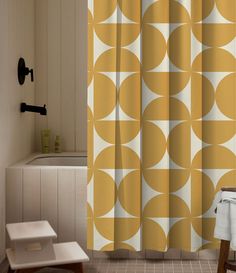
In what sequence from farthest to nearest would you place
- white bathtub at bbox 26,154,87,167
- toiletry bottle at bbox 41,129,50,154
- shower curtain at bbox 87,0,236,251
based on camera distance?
toiletry bottle at bbox 41,129,50,154, white bathtub at bbox 26,154,87,167, shower curtain at bbox 87,0,236,251

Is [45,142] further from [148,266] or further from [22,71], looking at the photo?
[148,266]

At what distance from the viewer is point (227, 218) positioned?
2.72m

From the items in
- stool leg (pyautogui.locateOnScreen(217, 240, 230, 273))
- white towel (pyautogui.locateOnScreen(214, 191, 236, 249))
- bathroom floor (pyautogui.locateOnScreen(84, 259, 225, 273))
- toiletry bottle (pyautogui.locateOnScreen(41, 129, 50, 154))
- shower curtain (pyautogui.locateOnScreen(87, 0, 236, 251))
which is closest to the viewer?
white towel (pyautogui.locateOnScreen(214, 191, 236, 249))

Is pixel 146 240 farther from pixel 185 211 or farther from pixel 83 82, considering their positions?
pixel 83 82

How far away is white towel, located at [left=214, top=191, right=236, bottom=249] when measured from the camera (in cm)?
269

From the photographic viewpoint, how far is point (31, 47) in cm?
→ 412

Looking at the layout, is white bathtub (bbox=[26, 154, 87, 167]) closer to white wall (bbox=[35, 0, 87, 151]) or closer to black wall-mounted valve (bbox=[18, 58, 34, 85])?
white wall (bbox=[35, 0, 87, 151])

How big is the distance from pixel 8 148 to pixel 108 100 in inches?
30.8

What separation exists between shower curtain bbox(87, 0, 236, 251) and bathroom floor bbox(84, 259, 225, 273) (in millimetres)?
156

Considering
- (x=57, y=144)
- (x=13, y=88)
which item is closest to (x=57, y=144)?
(x=57, y=144)

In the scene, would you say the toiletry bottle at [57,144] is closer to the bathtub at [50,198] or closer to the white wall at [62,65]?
the white wall at [62,65]

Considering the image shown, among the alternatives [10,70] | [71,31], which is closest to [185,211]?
[10,70]

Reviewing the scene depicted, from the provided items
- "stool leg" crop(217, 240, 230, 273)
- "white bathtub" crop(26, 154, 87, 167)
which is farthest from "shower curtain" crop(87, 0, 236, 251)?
"white bathtub" crop(26, 154, 87, 167)

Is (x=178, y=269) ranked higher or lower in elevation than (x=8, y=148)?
lower
